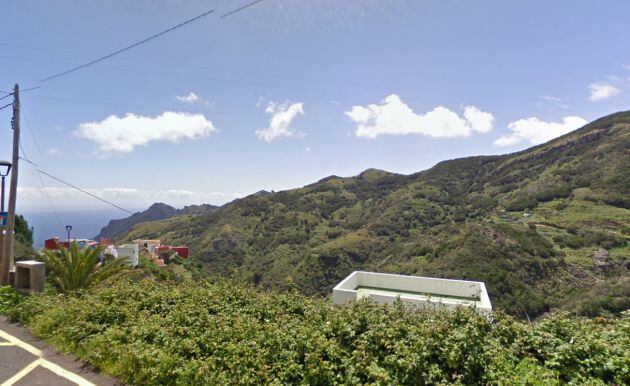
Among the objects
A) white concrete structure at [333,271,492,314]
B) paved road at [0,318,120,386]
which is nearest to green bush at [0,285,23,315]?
paved road at [0,318,120,386]

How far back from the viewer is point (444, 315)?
3.96 m

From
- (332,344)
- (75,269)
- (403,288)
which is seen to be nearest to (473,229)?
(403,288)

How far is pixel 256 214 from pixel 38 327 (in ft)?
280

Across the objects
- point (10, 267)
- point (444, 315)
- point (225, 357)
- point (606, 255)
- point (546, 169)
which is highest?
point (546, 169)

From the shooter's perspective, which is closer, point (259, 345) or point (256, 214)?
point (259, 345)

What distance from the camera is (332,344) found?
3742 millimetres

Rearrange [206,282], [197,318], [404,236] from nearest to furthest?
1. [197,318]
2. [206,282]
3. [404,236]

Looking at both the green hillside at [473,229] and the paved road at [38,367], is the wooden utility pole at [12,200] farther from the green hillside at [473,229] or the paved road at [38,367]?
the green hillside at [473,229]

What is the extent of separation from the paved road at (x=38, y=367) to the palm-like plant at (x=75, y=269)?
240cm

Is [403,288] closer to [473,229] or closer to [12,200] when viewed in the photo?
[12,200]

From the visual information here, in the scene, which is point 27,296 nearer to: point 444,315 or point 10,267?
point 10,267

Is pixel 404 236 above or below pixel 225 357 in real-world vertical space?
below

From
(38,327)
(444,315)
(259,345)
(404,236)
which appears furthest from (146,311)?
(404,236)

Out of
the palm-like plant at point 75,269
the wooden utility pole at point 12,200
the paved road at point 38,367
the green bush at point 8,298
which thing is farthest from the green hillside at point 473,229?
the wooden utility pole at point 12,200
